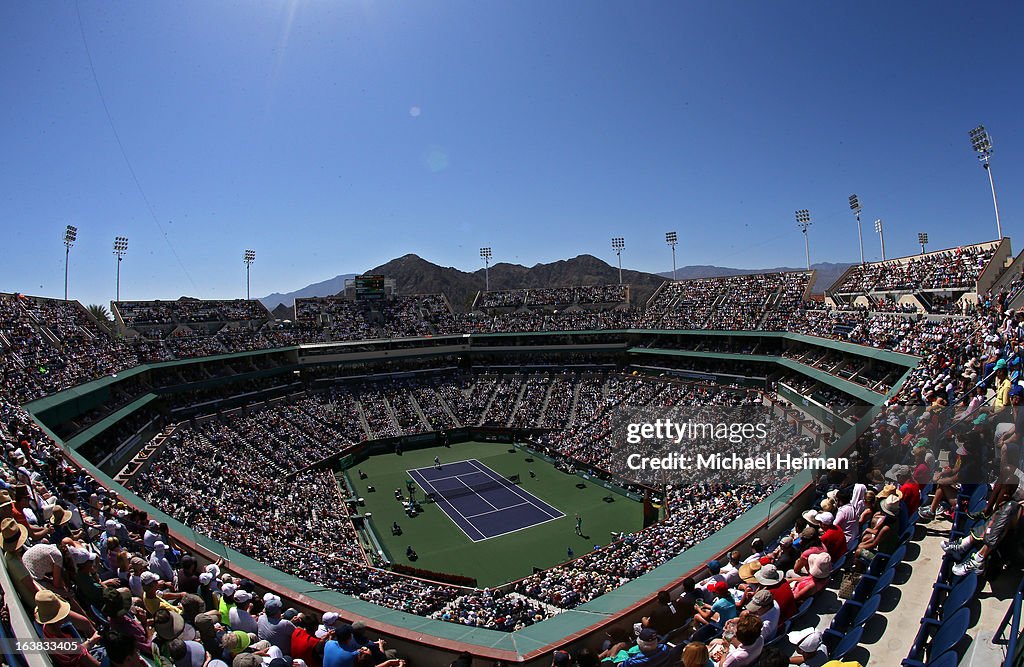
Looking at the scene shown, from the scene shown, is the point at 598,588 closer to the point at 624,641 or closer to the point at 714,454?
the point at 624,641

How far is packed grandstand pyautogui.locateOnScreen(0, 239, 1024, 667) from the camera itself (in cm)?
694

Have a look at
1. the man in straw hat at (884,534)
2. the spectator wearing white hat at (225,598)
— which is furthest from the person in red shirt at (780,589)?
the spectator wearing white hat at (225,598)

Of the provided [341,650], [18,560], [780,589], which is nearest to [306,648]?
[341,650]

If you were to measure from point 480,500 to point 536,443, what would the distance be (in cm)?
932

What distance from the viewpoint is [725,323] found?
44.2 metres

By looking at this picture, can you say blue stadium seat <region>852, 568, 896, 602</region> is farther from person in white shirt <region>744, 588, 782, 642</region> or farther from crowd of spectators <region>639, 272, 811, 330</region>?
crowd of spectators <region>639, 272, 811, 330</region>

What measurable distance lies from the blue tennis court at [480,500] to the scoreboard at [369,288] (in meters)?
26.8

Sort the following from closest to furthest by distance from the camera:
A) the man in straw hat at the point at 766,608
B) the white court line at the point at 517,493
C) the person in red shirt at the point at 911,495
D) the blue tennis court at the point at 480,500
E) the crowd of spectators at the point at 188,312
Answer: the man in straw hat at the point at 766,608 → the person in red shirt at the point at 911,495 → the blue tennis court at the point at 480,500 → the white court line at the point at 517,493 → the crowd of spectators at the point at 188,312

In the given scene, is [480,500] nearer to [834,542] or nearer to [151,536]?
[151,536]

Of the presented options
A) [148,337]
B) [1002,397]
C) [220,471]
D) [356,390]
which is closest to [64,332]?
[148,337]

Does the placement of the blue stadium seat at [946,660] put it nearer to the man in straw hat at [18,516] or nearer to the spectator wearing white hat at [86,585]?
the spectator wearing white hat at [86,585]

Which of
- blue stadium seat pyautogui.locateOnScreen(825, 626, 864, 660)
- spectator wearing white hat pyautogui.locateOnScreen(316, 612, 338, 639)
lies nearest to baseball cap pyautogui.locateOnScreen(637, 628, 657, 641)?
blue stadium seat pyautogui.locateOnScreen(825, 626, 864, 660)

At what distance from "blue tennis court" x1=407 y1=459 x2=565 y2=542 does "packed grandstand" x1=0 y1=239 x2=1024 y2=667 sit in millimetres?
4977

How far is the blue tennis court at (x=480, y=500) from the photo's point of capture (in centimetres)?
2834
